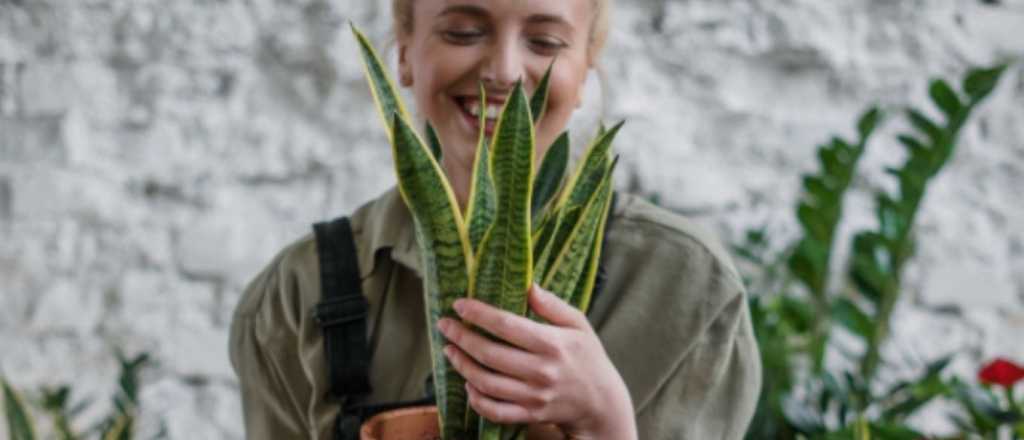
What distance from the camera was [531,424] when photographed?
0.84 meters

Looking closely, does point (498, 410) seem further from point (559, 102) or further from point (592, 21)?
point (592, 21)

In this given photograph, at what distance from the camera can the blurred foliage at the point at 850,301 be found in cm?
170

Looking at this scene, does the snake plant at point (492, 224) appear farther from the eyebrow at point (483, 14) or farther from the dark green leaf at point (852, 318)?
the dark green leaf at point (852, 318)

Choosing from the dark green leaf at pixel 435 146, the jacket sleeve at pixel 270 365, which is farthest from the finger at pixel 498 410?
the jacket sleeve at pixel 270 365

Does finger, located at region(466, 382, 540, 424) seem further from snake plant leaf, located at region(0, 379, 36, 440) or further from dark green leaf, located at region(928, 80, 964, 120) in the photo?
dark green leaf, located at region(928, 80, 964, 120)

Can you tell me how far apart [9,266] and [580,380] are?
1.84m

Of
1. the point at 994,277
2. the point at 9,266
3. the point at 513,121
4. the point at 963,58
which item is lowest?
the point at 994,277

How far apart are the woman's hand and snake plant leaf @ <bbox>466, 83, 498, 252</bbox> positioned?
96 millimetres

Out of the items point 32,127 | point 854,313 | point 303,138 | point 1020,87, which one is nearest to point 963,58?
point 1020,87

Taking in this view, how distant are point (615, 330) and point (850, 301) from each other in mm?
1126

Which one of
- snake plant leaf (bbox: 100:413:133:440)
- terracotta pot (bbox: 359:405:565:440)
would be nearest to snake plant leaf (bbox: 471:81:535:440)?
terracotta pot (bbox: 359:405:565:440)

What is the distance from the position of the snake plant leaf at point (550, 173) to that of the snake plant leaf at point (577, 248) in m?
0.06

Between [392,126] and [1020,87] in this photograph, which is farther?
[1020,87]

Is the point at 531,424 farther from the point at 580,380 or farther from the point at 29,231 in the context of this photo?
the point at 29,231
